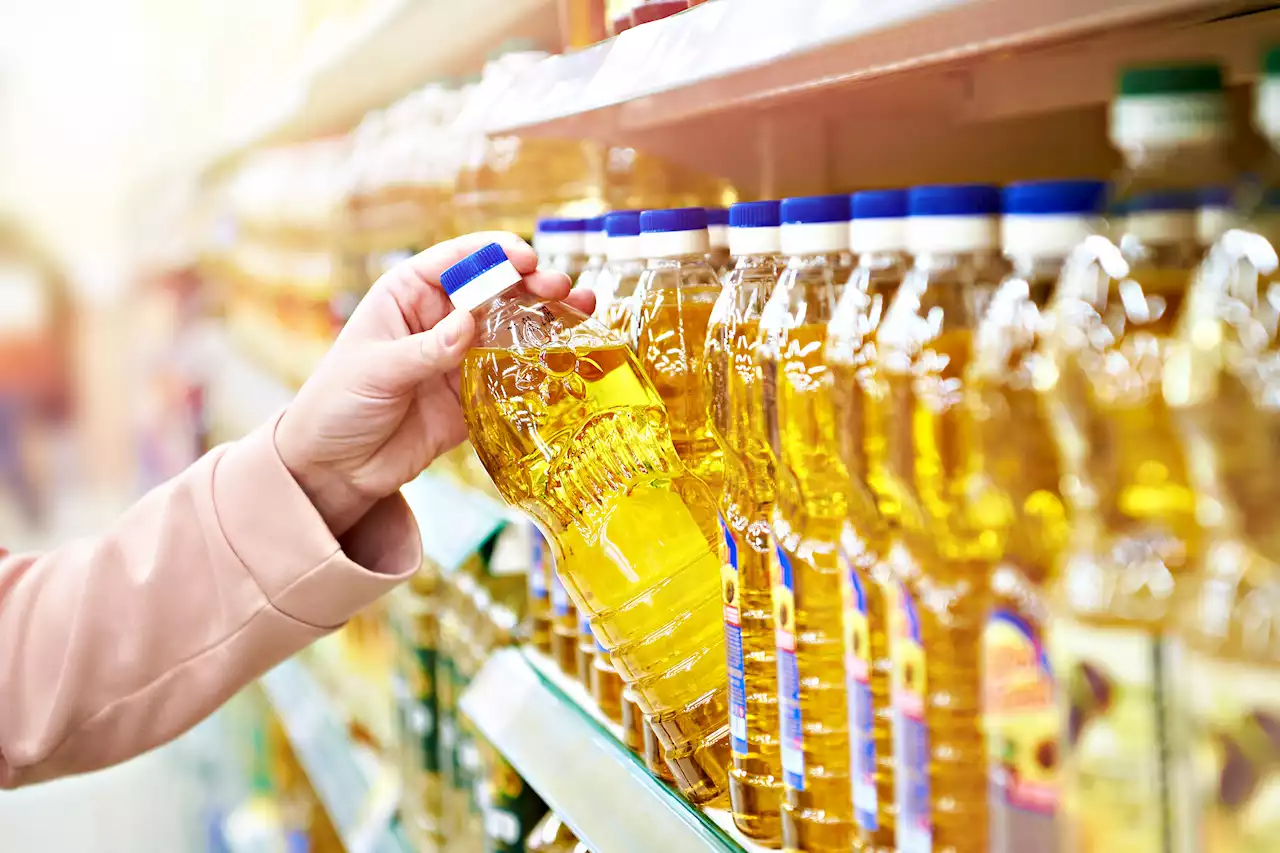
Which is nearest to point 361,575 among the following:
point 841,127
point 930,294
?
point 841,127

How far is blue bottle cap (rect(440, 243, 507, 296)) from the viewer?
3.57ft

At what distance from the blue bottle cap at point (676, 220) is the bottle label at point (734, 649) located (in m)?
0.28

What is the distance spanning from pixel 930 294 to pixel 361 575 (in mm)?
821

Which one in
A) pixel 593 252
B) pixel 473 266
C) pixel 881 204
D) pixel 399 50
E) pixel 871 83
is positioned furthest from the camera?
pixel 399 50

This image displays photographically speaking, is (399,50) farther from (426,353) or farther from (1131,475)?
(1131,475)

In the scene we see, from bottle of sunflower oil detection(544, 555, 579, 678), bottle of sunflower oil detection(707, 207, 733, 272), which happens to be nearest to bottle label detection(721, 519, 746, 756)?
bottle of sunflower oil detection(707, 207, 733, 272)

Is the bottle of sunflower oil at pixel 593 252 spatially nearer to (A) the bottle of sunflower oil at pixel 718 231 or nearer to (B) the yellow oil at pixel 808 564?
(A) the bottle of sunflower oil at pixel 718 231

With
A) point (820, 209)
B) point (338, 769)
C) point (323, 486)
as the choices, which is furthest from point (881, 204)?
point (338, 769)

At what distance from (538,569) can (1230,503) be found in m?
1.04

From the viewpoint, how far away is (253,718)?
14.7 ft

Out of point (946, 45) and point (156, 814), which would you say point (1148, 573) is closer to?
point (946, 45)

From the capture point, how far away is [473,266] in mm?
1099

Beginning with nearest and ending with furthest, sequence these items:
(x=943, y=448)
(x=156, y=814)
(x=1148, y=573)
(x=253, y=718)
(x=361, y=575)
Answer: (x=1148, y=573) → (x=943, y=448) → (x=361, y=575) → (x=253, y=718) → (x=156, y=814)

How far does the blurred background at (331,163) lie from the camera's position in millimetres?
1017
